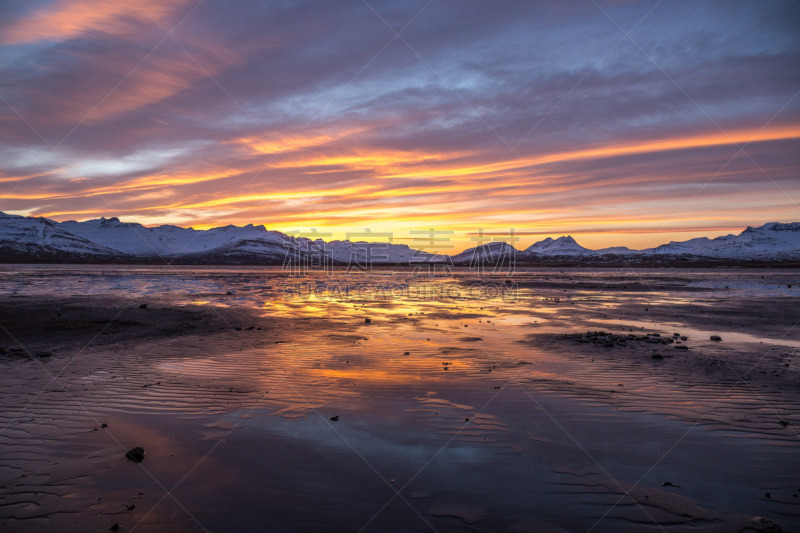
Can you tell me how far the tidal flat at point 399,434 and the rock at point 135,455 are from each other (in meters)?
0.05

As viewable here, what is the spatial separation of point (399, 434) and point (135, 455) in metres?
4.20

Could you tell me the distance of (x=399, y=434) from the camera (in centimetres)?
763

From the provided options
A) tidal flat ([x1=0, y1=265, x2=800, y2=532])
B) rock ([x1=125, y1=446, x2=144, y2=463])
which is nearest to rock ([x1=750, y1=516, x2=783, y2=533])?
tidal flat ([x1=0, y1=265, x2=800, y2=532])

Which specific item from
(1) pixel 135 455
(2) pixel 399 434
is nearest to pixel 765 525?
(2) pixel 399 434

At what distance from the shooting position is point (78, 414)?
27.4ft

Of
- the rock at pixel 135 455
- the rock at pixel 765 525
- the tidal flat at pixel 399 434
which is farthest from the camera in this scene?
the rock at pixel 135 455

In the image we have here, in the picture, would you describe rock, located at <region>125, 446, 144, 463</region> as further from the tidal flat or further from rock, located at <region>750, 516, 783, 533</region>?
rock, located at <region>750, 516, 783, 533</region>

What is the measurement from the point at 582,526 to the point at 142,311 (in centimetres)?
2509

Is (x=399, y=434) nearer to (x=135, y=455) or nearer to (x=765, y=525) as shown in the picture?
(x=135, y=455)

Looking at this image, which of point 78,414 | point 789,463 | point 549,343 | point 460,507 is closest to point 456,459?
point 460,507

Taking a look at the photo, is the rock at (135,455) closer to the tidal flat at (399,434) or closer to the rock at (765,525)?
the tidal flat at (399,434)

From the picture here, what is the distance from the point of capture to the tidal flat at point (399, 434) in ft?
17.2

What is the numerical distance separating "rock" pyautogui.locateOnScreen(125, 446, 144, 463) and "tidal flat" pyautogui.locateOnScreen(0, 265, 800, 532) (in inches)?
2.1

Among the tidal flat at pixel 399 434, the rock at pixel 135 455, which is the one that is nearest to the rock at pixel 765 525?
the tidal flat at pixel 399 434
